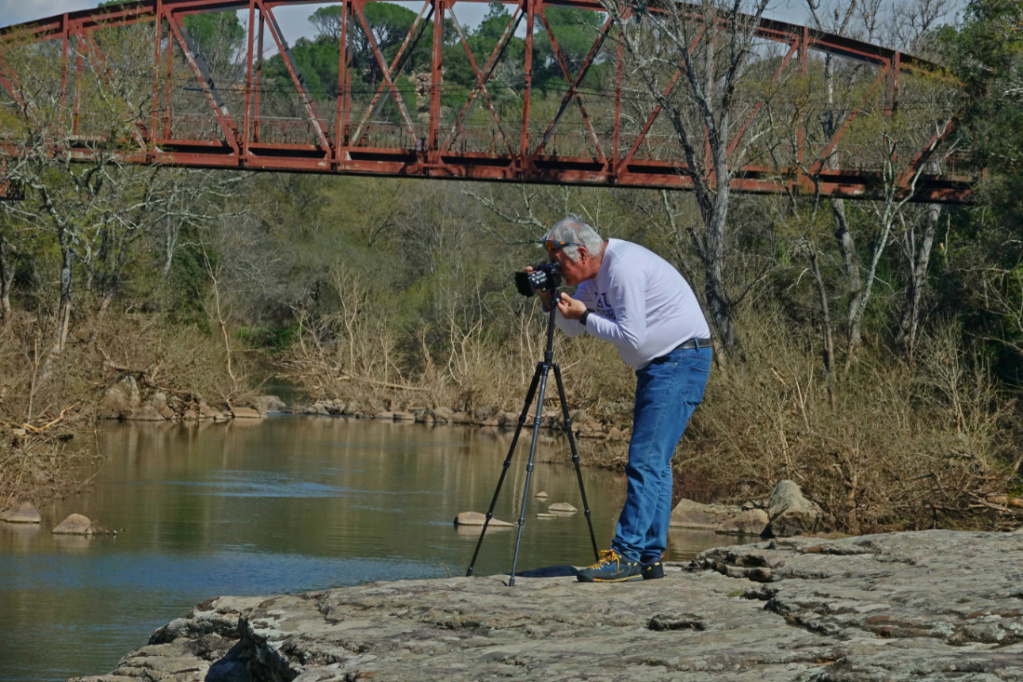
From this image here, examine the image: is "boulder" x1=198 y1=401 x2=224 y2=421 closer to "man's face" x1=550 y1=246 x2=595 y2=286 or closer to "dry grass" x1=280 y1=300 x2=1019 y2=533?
"dry grass" x1=280 y1=300 x2=1019 y2=533

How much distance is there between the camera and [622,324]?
24.8 feet

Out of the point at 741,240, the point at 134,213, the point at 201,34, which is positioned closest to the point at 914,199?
the point at 741,240

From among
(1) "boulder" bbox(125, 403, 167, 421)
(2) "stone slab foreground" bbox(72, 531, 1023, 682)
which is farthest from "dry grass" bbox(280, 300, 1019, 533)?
(1) "boulder" bbox(125, 403, 167, 421)

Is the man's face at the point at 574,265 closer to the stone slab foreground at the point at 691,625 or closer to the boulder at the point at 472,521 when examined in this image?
the stone slab foreground at the point at 691,625

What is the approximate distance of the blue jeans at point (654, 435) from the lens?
7.74 m

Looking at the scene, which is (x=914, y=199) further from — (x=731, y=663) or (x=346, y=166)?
(x=731, y=663)

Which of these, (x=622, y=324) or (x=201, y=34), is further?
(x=201, y=34)

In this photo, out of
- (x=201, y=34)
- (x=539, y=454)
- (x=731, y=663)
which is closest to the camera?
(x=731, y=663)

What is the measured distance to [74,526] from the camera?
14969 mm

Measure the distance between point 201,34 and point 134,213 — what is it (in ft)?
107

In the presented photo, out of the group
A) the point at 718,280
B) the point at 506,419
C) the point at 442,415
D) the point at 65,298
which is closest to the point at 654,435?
the point at 718,280

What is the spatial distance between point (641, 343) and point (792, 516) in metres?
9.07

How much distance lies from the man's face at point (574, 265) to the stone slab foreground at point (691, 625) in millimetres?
1658

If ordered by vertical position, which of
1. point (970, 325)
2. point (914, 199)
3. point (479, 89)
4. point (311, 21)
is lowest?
point (970, 325)
